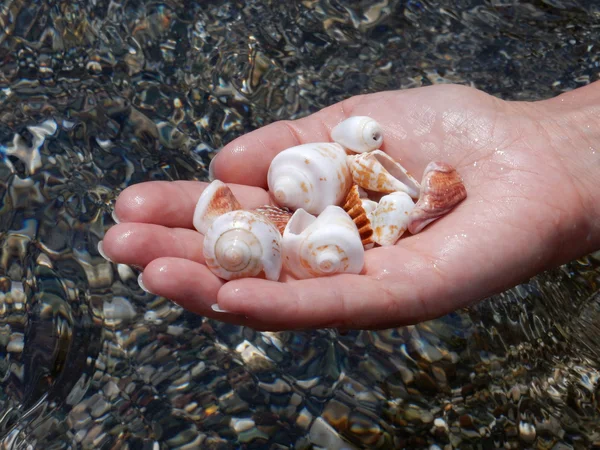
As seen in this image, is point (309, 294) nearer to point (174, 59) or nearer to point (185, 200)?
point (185, 200)

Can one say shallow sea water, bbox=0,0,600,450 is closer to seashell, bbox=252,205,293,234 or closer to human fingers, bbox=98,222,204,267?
seashell, bbox=252,205,293,234

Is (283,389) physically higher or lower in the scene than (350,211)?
lower

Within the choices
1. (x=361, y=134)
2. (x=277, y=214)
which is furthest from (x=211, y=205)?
(x=361, y=134)

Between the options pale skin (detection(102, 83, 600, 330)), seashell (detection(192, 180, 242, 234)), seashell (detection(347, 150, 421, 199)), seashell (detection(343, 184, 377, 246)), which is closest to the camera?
pale skin (detection(102, 83, 600, 330))

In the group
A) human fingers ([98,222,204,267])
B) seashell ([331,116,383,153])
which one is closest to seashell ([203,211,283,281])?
human fingers ([98,222,204,267])

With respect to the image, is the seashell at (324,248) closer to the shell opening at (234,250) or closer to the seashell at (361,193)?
the shell opening at (234,250)

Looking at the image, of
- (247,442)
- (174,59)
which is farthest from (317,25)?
(247,442)

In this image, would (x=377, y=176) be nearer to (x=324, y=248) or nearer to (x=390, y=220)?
(x=390, y=220)
